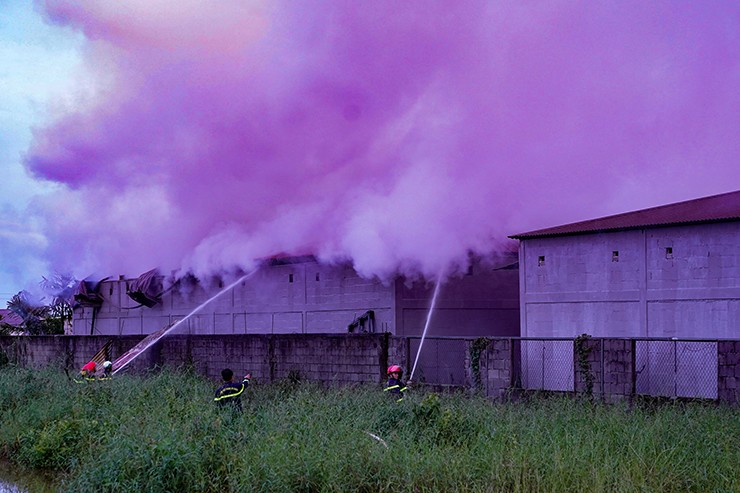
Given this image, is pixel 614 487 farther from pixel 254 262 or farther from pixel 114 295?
pixel 114 295

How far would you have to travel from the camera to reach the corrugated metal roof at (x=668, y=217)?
715 inches

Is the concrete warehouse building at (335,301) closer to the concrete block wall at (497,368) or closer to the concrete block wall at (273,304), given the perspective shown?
the concrete block wall at (273,304)

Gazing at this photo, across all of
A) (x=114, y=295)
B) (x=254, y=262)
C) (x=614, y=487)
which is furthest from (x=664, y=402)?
(x=114, y=295)

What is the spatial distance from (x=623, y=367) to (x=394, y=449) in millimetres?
7573

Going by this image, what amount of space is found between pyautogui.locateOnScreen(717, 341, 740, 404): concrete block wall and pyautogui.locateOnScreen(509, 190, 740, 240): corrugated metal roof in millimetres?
4198

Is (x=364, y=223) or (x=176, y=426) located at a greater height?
(x=364, y=223)

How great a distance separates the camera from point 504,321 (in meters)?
25.5

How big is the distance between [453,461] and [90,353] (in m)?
22.2

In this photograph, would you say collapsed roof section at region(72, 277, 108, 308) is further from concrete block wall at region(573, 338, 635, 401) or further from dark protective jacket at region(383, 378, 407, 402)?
concrete block wall at region(573, 338, 635, 401)

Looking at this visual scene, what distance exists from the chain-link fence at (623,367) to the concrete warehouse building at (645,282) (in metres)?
0.03

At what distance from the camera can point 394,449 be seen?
970 cm

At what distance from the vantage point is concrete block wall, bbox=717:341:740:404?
46.9 feet

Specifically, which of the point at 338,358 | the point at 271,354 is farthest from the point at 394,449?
the point at 271,354

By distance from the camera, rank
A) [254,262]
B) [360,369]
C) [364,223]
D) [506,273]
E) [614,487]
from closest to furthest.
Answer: [614,487] → [360,369] → [364,223] → [506,273] → [254,262]
